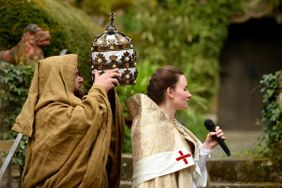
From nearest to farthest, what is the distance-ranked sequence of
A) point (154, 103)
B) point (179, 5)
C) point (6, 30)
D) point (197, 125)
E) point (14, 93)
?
point (154, 103) → point (14, 93) → point (6, 30) → point (197, 125) → point (179, 5)

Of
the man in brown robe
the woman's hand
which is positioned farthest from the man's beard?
the woman's hand

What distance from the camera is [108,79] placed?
15.1 ft

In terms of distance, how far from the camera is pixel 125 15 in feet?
41.8

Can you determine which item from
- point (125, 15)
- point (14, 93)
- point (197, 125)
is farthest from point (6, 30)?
point (125, 15)

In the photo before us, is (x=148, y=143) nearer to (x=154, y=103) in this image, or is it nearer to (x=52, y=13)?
(x=154, y=103)

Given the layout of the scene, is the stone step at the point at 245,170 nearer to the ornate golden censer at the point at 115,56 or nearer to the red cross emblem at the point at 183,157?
the red cross emblem at the point at 183,157

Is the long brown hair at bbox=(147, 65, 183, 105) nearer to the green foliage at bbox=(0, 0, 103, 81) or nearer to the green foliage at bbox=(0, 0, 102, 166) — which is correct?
the green foliage at bbox=(0, 0, 102, 166)

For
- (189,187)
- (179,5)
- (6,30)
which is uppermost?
(179,5)

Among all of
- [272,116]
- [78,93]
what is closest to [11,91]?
[78,93]

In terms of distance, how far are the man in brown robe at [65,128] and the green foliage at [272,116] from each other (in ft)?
8.61

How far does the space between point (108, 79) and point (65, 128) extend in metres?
0.41

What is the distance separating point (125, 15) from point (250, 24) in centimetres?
215

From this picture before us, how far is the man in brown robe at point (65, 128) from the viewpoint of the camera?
442 cm

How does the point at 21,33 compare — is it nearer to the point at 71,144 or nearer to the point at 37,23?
the point at 37,23
